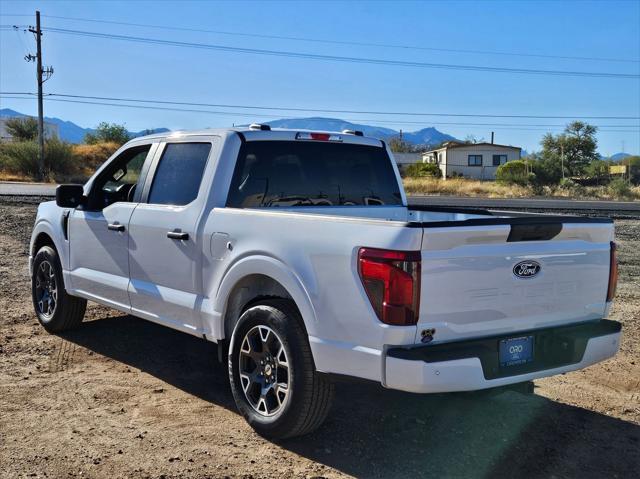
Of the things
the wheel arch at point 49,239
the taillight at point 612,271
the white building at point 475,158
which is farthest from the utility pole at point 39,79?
the white building at point 475,158

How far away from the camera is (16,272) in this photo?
10.1 meters

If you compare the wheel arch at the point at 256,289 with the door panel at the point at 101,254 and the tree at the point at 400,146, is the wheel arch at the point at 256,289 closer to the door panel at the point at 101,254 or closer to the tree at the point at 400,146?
the door panel at the point at 101,254

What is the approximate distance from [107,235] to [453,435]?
11.0 feet

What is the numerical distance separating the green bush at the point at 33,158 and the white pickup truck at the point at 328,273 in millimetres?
45202

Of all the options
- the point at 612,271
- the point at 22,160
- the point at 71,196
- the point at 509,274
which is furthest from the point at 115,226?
the point at 22,160

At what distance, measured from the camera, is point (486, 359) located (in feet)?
12.1

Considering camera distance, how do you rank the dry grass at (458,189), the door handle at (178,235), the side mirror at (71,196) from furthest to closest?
the dry grass at (458,189)
the side mirror at (71,196)
the door handle at (178,235)

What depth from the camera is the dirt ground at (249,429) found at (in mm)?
3922

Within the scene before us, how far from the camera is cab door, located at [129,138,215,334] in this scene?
4.91 meters

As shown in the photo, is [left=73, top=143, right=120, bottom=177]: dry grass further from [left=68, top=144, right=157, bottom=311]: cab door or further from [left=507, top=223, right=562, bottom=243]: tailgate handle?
[left=507, top=223, right=562, bottom=243]: tailgate handle

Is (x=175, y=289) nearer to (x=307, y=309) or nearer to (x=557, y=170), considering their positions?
(x=307, y=309)

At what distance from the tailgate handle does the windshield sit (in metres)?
1.95

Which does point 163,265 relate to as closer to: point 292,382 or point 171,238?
point 171,238

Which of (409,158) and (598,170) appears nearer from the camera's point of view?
(598,170)
